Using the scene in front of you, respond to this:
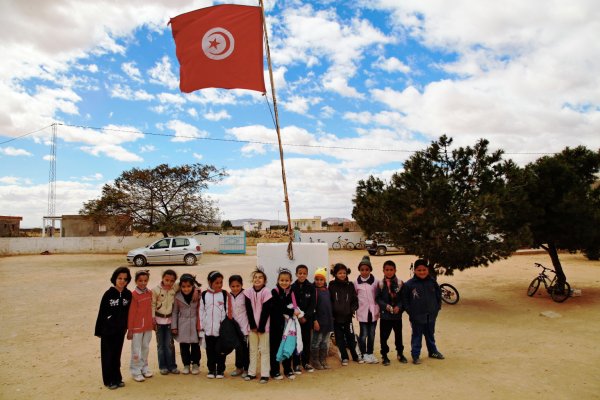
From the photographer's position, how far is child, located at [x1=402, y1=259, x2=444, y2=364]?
5641mm

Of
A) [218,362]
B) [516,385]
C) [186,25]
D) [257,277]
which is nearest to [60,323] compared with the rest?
[218,362]

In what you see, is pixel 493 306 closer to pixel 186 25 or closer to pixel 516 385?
pixel 516 385

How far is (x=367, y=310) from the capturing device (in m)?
5.63

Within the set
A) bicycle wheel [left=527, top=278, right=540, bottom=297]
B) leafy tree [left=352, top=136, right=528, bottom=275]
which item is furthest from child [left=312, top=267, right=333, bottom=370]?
bicycle wheel [left=527, top=278, right=540, bottom=297]

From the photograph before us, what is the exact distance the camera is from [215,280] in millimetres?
5090

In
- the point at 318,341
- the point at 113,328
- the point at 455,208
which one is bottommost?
the point at 318,341

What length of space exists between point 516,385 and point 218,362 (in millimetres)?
3510

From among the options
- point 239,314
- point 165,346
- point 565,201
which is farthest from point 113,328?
point 565,201

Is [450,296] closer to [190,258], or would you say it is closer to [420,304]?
[420,304]

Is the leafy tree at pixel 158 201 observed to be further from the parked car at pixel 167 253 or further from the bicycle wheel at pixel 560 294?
the bicycle wheel at pixel 560 294

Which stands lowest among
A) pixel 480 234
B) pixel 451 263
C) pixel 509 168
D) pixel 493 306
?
pixel 493 306

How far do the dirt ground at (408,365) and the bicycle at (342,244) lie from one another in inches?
880

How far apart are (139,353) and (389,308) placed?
10.6 feet

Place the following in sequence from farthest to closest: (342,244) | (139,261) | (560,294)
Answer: (342,244), (139,261), (560,294)
